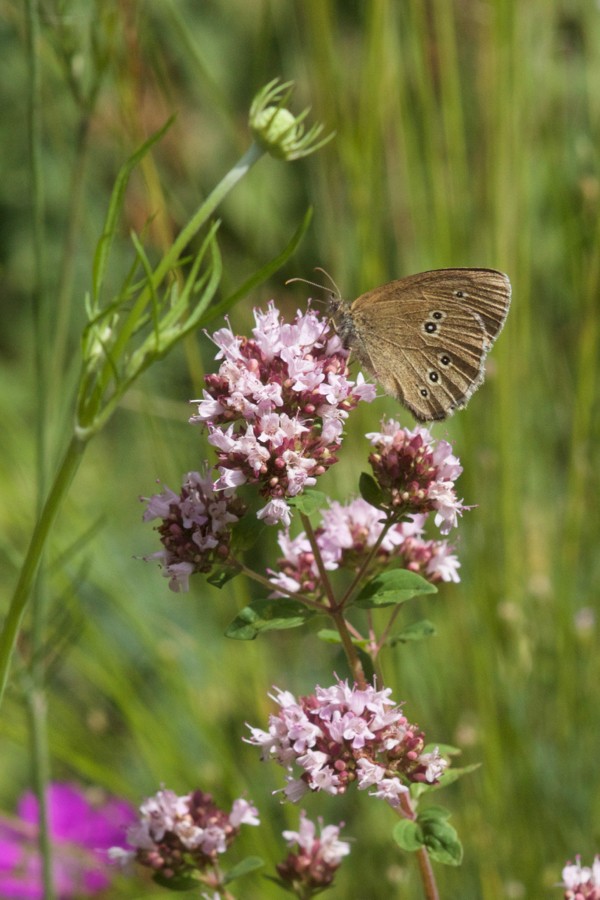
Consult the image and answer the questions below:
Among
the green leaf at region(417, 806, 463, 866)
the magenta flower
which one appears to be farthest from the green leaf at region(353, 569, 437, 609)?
the magenta flower

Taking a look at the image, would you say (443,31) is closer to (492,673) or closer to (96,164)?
(492,673)

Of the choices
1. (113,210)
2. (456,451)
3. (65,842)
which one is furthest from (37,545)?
(65,842)

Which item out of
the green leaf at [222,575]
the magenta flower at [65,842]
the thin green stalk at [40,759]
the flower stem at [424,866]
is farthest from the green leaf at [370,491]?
the magenta flower at [65,842]

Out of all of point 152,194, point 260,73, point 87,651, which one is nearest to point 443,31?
point 260,73

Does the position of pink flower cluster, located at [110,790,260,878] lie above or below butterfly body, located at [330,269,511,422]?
below

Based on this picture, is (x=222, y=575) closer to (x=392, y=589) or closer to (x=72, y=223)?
(x=392, y=589)

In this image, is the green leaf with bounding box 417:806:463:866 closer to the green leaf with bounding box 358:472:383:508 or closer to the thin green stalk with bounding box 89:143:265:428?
the green leaf with bounding box 358:472:383:508
